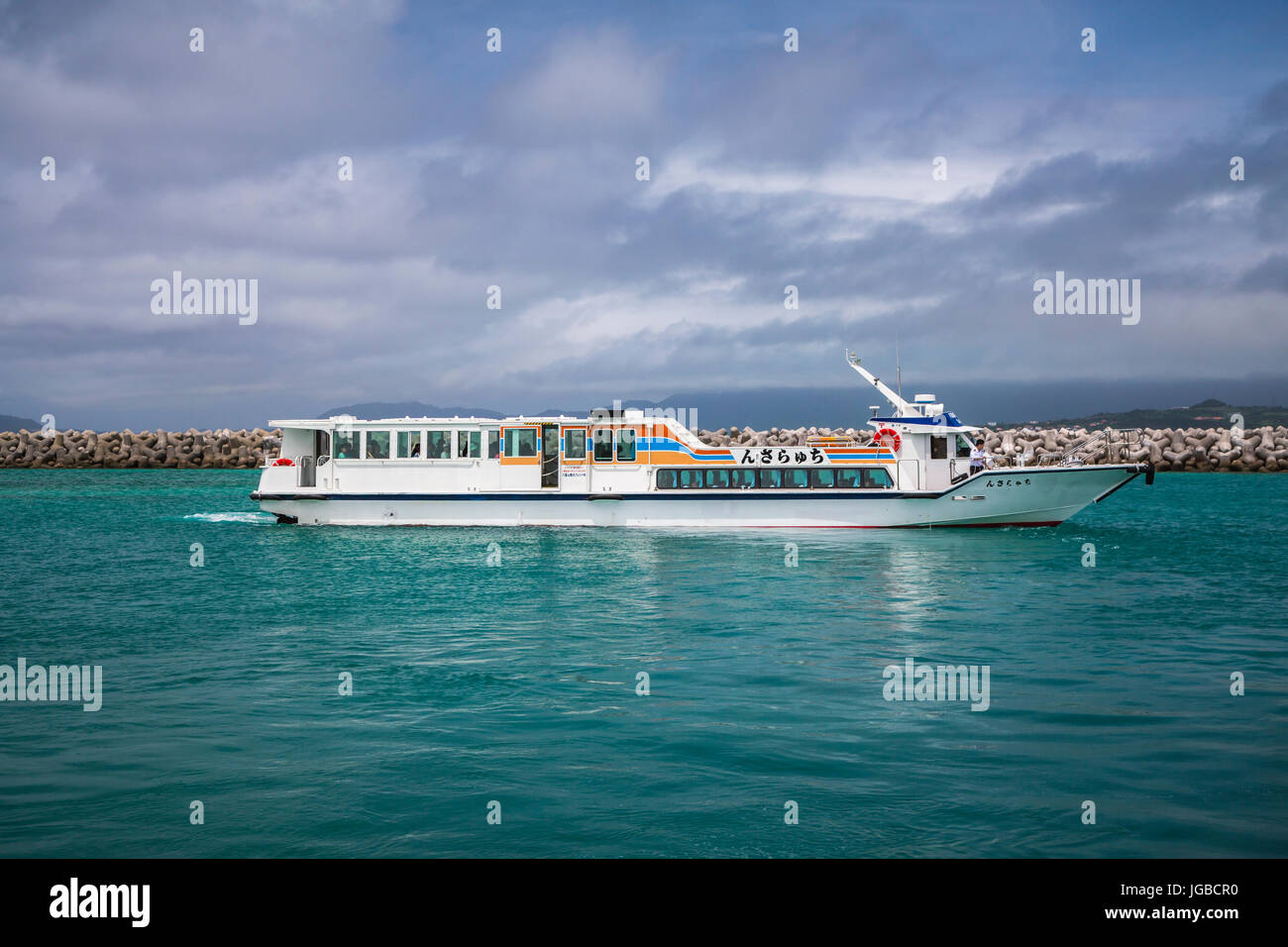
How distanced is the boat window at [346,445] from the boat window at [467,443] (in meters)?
4.22

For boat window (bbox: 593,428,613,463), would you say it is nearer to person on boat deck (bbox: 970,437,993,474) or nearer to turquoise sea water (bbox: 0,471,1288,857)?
turquoise sea water (bbox: 0,471,1288,857)

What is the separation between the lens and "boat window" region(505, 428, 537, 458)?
38500 millimetres

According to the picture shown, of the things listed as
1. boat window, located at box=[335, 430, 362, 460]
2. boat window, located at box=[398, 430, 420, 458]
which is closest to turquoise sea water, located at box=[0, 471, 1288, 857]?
boat window, located at box=[398, 430, 420, 458]

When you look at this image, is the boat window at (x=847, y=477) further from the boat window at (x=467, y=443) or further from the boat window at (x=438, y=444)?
the boat window at (x=438, y=444)

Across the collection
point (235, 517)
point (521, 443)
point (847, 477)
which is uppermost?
point (521, 443)

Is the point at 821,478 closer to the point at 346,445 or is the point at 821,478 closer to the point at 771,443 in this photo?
the point at 346,445

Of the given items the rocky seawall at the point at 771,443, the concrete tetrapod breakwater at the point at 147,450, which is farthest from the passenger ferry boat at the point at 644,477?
the concrete tetrapod breakwater at the point at 147,450

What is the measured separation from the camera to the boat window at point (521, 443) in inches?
1516

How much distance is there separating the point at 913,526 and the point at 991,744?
26838 mm

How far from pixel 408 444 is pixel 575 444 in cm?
713

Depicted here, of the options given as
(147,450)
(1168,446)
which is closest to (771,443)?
(1168,446)

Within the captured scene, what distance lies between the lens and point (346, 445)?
128ft

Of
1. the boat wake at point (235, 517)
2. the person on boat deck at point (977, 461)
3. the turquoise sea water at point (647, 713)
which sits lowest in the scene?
the turquoise sea water at point (647, 713)

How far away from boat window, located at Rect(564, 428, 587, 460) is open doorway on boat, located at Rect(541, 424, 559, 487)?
0.60 m
